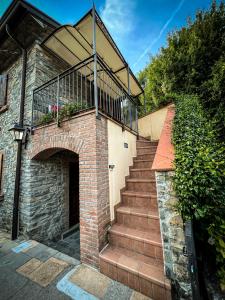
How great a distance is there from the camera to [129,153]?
3877mm

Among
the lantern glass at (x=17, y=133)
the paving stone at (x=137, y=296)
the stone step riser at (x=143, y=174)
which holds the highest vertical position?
the lantern glass at (x=17, y=133)

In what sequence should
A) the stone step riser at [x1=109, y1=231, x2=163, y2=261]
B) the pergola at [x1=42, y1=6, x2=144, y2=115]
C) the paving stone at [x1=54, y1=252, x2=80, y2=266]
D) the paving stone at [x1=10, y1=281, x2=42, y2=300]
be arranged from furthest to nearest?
the pergola at [x1=42, y1=6, x2=144, y2=115]
the paving stone at [x1=54, y1=252, x2=80, y2=266]
the stone step riser at [x1=109, y1=231, x2=163, y2=261]
the paving stone at [x1=10, y1=281, x2=42, y2=300]

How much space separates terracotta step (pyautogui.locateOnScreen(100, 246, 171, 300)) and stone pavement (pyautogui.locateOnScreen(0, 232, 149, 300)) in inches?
3.7

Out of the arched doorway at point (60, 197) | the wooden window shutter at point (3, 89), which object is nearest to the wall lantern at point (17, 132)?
the arched doorway at point (60, 197)

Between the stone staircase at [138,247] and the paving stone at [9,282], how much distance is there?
1.25 meters

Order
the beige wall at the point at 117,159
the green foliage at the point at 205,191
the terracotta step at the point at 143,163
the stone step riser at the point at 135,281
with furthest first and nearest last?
the terracotta step at the point at 143,163 < the beige wall at the point at 117,159 < the stone step riser at the point at 135,281 < the green foliage at the point at 205,191

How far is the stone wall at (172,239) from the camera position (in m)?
1.60

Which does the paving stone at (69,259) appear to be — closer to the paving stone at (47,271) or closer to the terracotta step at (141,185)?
the paving stone at (47,271)

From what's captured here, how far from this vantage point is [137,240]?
2.22 meters

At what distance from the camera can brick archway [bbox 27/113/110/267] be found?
2338 millimetres

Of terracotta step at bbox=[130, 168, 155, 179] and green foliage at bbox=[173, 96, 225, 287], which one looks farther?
terracotta step at bbox=[130, 168, 155, 179]

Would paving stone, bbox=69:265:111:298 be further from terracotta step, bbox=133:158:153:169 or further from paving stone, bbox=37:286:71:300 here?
terracotta step, bbox=133:158:153:169

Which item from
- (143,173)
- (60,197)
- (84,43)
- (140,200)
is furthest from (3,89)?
(140,200)

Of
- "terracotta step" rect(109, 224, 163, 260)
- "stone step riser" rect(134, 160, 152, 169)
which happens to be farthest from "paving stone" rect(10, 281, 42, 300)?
"stone step riser" rect(134, 160, 152, 169)
